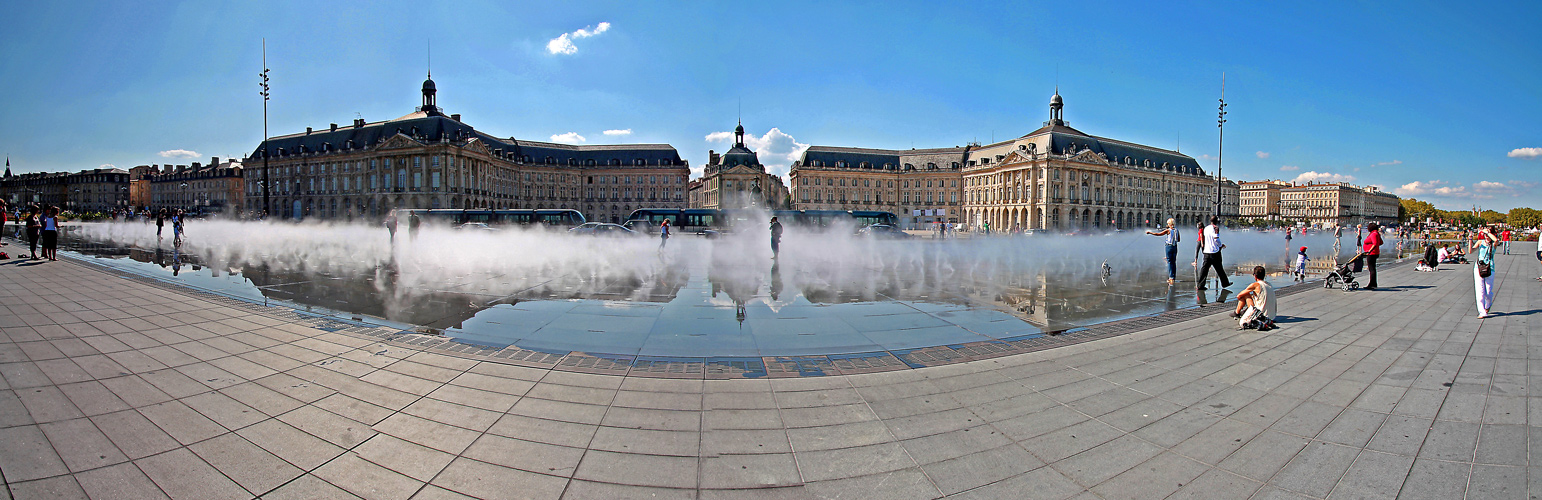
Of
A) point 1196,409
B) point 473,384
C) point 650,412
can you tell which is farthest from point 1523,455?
point 473,384

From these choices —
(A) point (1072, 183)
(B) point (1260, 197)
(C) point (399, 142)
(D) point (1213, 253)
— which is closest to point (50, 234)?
(D) point (1213, 253)

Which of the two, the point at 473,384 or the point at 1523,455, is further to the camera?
the point at 473,384

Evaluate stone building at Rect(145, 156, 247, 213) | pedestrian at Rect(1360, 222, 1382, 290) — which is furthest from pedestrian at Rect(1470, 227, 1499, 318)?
stone building at Rect(145, 156, 247, 213)

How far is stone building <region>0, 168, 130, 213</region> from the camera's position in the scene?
128000 millimetres

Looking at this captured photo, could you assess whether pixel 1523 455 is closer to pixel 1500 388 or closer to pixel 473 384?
pixel 1500 388

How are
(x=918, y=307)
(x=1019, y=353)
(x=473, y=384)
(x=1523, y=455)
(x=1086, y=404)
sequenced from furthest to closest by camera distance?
(x=918, y=307)
(x=1019, y=353)
(x=473, y=384)
(x=1086, y=404)
(x=1523, y=455)

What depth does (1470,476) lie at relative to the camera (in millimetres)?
3473

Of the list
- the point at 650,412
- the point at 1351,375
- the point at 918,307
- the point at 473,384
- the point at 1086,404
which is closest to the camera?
the point at 650,412

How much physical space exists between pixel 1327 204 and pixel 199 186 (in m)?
283

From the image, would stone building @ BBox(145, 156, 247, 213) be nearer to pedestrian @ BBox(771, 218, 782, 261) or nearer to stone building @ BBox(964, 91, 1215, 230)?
pedestrian @ BBox(771, 218, 782, 261)

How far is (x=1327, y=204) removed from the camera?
167 meters

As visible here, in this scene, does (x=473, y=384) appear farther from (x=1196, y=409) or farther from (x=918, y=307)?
(x=918, y=307)

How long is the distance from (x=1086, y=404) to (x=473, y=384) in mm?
5260

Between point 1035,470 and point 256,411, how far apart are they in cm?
564
